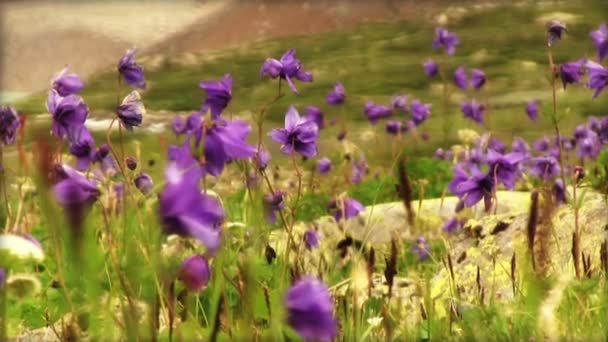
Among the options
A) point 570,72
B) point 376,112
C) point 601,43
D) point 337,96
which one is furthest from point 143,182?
point 376,112

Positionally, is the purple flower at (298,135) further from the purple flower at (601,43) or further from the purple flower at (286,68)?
the purple flower at (601,43)

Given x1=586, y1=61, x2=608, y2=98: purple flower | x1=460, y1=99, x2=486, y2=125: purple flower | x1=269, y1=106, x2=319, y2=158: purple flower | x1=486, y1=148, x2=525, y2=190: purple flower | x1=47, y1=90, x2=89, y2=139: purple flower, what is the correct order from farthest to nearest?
x1=460, y1=99, x2=486, y2=125: purple flower, x1=586, y1=61, x2=608, y2=98: purple flower, x1=486, y1=148, x2=525, y2=190: purple flower, x1=269, y1=106, x2=319, y2=158: purple flower, x1=47, y1=90, x2=89, y2=139: purple flower

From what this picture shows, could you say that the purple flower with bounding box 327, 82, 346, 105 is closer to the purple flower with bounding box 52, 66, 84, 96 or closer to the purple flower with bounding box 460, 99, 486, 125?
the purple flower with bounding box 460, 99, 486, 125

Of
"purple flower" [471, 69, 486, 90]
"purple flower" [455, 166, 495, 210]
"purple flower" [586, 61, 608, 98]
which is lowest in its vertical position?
"purple flower" [471, 69, 486, 90]

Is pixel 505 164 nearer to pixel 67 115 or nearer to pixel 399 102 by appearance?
pixel 67 115

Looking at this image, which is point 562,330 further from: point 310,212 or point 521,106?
point 521,106

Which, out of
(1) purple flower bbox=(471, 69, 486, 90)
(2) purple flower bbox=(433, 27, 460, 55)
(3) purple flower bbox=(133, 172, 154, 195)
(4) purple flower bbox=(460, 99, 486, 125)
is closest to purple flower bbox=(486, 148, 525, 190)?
(3) purple flower bbox=(133, 172, 154, 195)
